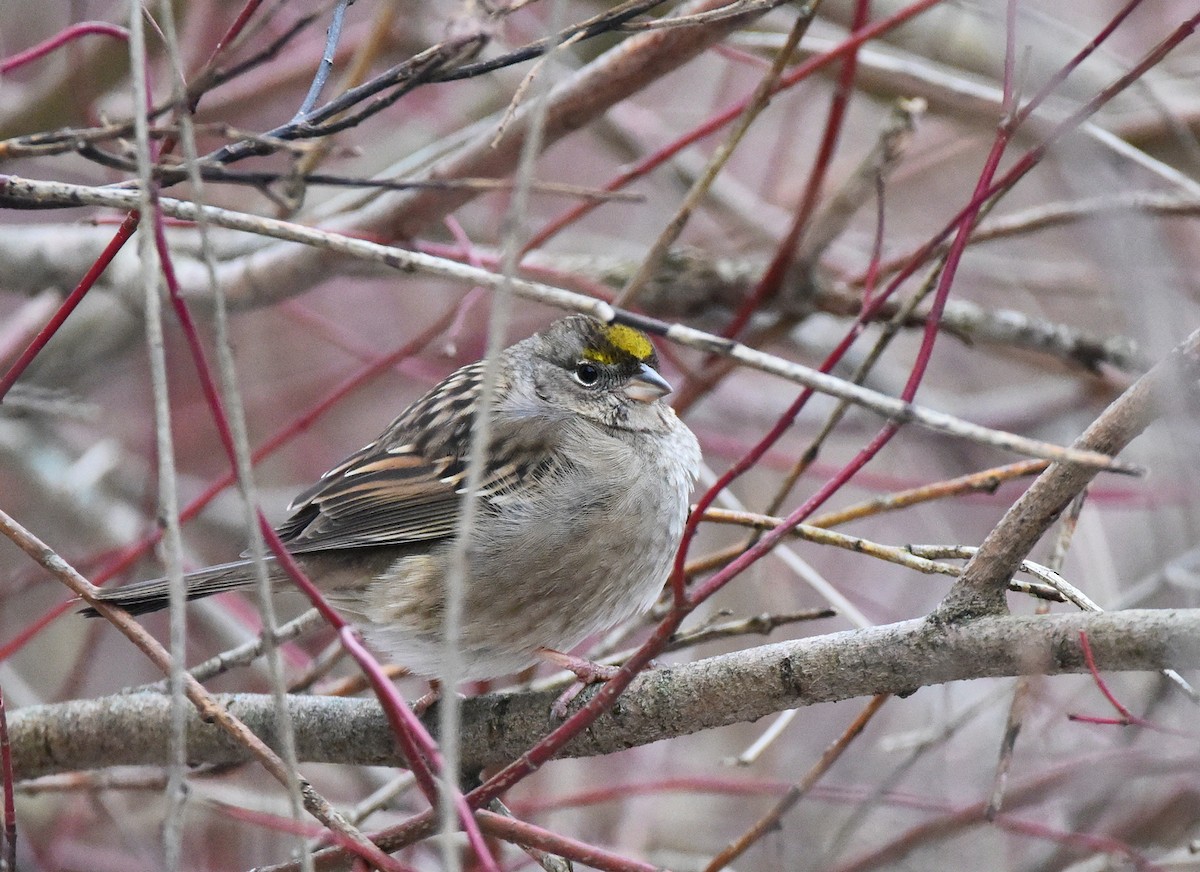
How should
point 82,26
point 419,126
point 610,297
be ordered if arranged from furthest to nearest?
point 419,126
point 610,297
point 82,26

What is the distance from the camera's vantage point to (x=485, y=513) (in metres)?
3.31

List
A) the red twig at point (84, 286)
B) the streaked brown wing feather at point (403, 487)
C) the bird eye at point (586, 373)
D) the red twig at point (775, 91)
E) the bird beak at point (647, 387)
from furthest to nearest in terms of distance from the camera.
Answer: the bird eye at point (586, 373), the bird beak at point (647, 387), the streaked brown wing feather at point (403, 487), the red twig at point (775, 91), the red twig at point (84, 286)

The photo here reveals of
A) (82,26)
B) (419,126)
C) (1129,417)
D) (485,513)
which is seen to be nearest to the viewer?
(1129,417)

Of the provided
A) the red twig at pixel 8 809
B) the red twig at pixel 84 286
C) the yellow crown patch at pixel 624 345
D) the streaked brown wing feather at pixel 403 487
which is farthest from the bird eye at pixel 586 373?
the red twig at pixel 8 809

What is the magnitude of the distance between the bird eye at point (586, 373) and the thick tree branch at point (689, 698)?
3.60ft

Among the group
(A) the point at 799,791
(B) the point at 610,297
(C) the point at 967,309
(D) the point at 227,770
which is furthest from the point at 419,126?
(A) the point at 799,791

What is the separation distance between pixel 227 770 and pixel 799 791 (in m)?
1.48

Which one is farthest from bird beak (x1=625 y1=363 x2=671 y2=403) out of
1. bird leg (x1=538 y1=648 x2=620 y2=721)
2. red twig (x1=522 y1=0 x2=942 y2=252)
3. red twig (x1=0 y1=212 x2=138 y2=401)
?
red twig (x1=0 y1=212 x2=138 y2=401)

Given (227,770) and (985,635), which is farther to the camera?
(227,770)

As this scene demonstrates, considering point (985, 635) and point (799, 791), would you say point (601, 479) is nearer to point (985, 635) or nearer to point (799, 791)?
point (799, 791)

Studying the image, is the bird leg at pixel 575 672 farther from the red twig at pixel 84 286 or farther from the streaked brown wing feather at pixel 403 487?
the red twig at pixel 84 286

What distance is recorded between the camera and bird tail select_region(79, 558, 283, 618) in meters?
2.75

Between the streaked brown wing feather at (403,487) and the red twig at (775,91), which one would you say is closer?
the red twig at (775,91)

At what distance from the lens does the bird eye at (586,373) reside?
149 inches
